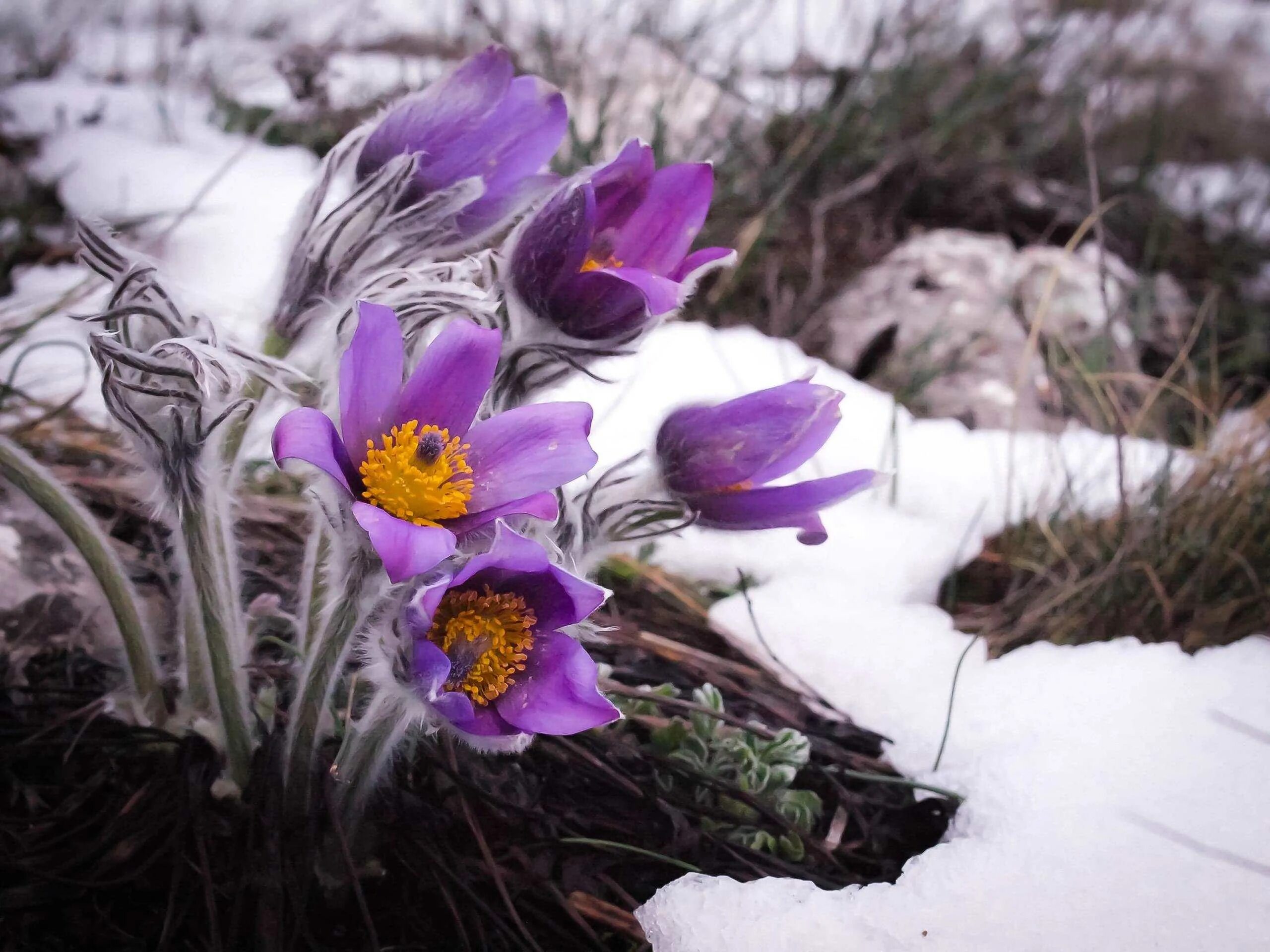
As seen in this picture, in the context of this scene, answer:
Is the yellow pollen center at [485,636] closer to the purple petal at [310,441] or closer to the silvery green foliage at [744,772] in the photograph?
the purple petal at [310,441]

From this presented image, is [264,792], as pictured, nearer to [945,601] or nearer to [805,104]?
[945,601]

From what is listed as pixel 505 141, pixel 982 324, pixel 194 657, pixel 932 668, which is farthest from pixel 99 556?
pixel 982 324

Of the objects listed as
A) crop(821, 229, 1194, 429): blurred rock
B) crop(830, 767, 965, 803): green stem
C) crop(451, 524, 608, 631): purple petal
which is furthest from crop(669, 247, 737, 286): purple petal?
crop(821, 229, 1194, 429): blurred rock

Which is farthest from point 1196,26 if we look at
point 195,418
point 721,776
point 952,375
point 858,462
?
point 195,418

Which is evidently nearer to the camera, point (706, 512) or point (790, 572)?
point (706, 512)

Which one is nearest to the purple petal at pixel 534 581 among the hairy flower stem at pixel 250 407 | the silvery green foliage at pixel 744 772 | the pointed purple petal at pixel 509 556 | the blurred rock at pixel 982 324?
the pointed purple petal at pixel 509 556
